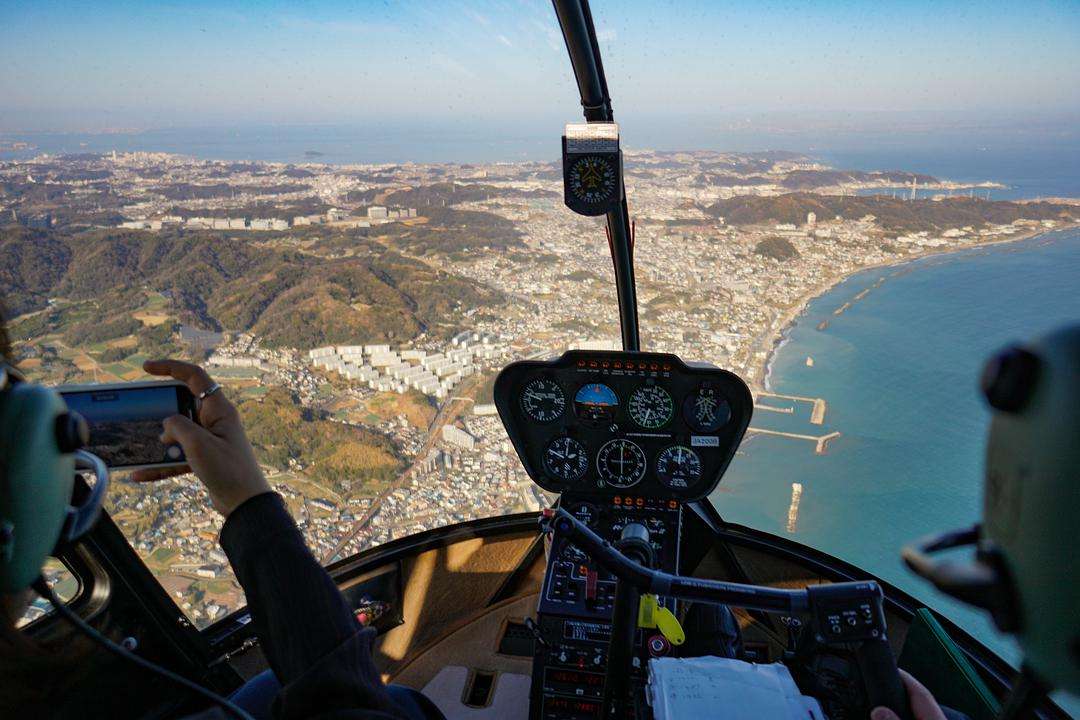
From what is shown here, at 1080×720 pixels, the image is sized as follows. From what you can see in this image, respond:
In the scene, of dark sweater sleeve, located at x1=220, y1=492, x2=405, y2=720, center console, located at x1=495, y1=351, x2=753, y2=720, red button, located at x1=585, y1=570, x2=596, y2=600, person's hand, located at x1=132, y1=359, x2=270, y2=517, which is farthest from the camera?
center console, located at x1=495, y1=351, x2=753, y2=720

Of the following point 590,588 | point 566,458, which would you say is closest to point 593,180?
point 566,458

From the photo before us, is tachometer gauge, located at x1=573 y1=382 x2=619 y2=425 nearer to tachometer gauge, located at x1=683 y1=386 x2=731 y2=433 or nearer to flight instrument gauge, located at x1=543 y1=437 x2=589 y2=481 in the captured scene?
flight instrument gauge, located at x1=543 y1=437 x2=589 y2=481

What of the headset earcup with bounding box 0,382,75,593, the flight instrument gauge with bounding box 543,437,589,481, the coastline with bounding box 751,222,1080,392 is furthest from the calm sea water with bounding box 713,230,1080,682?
the headset earcup with bounding box 0,382,75,593

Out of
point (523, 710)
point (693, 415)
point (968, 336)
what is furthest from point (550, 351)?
point (968, 336)

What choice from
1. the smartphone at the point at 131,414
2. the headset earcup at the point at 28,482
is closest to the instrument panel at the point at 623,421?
the smartphone at the point at 131,414

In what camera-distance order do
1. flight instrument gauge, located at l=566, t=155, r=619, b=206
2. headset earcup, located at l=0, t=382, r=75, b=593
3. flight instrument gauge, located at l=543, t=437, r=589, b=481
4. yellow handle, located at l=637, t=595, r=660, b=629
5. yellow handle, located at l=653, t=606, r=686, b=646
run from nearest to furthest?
headset earcup, located at l=0, t=382, r=75, b=593, yellow handle, located at l=653, t=606, r=686, b=646, yellow handle, located at l=637, t=595, r=660, b=629, flight instrument gauge, located at l=566, t=155, r=619, b=206, flight instrument gauge, located at l=543, t=437, r=589, b=481
